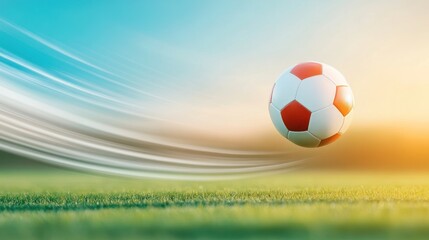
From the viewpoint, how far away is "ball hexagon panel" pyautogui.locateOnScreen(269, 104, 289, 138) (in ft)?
25.9

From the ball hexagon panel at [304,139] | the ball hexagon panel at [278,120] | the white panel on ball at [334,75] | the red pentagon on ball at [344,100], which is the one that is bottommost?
the ball hexagon panel at [304,139]

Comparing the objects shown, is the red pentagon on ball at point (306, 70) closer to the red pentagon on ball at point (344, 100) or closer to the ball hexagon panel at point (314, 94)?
the ball hexagon panel at point (314, 94)

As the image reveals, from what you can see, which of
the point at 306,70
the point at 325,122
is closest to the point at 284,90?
the point at 306,70

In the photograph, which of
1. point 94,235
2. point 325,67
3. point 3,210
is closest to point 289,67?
point 325,67

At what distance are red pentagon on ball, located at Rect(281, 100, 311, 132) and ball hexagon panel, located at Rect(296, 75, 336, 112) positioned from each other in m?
0.08

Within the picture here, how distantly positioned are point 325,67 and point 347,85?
461 mm

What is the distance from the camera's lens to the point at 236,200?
20.1ft

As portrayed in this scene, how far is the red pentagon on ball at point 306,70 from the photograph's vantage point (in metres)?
7.62

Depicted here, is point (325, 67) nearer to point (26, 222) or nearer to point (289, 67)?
point (289, 67)

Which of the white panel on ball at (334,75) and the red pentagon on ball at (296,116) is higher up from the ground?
the white panel on ball at (334,75)

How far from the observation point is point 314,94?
751cm

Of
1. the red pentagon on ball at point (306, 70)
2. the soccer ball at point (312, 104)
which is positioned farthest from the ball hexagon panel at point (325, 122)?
the red pentagon on ball at point (306, 70)

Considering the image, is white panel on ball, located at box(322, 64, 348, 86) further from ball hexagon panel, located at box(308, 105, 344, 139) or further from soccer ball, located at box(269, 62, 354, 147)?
ball hexagon panel, located at box(308, 105, 344, 139)

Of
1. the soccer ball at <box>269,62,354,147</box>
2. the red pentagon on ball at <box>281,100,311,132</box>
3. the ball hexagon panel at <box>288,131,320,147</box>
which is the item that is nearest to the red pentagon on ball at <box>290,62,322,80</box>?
the soccer ball at <box>269,62,354,147</box>
